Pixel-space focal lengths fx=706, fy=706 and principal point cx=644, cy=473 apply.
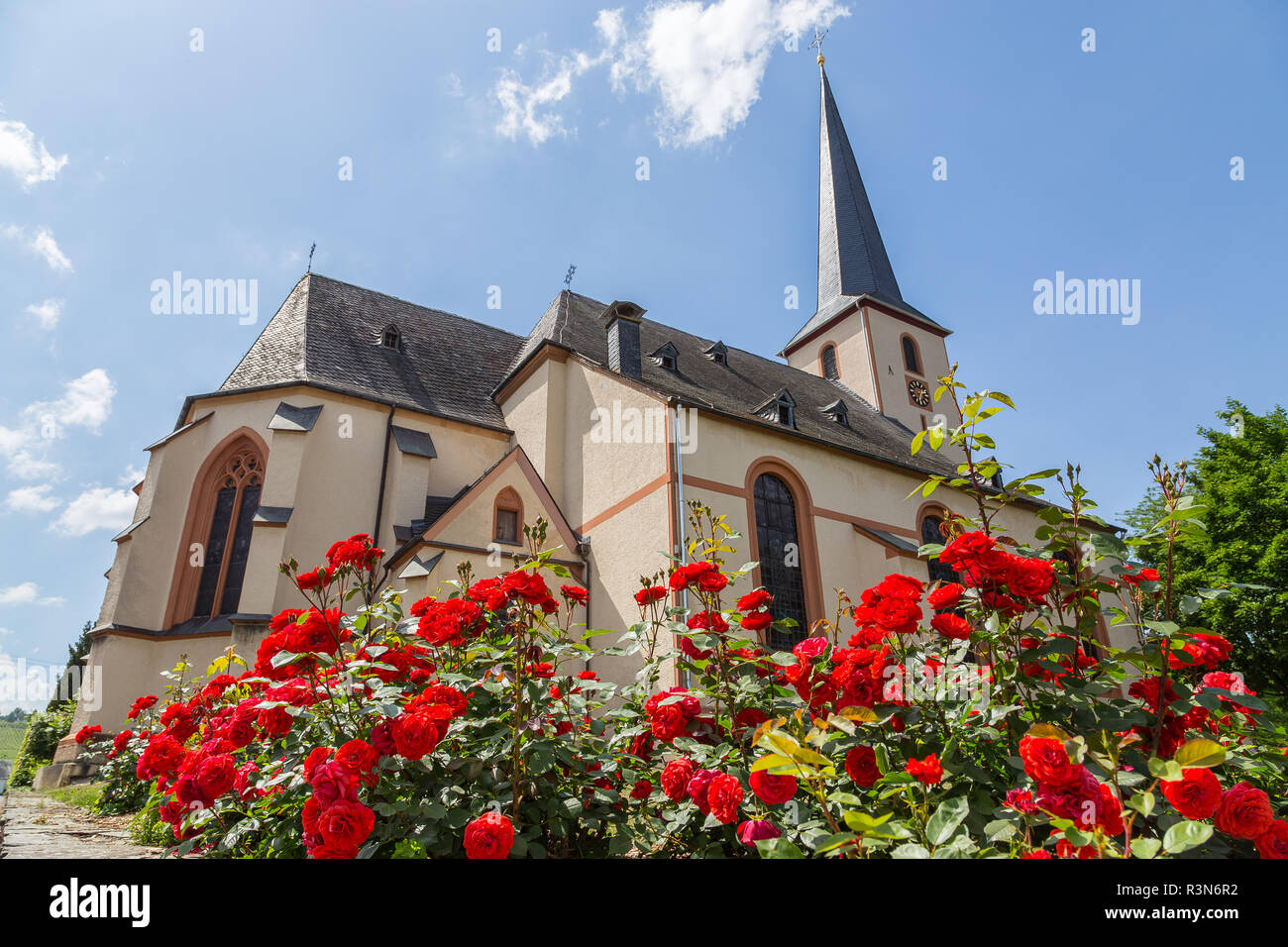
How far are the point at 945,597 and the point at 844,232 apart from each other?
89.3 ft

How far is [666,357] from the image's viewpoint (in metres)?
16.1

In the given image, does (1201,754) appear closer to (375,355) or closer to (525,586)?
(525,586)

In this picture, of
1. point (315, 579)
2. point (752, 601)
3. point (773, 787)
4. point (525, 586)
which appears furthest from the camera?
point (315, 579)

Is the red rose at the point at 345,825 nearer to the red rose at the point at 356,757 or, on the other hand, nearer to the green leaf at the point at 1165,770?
the red rose at the point at 356,757

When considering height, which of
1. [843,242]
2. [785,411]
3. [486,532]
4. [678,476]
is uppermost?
[843,242]

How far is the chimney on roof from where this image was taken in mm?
15070

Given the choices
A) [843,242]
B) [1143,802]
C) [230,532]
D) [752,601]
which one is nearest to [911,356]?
[843,242]

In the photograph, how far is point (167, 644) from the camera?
1320 cm

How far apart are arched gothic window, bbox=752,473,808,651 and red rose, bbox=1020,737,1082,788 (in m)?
11.1

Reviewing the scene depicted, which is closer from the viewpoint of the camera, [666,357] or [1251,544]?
[666,357]

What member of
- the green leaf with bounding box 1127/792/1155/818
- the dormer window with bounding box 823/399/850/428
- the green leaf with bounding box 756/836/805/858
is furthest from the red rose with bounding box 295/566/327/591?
the dormer window with bounding box 823/399/850/428

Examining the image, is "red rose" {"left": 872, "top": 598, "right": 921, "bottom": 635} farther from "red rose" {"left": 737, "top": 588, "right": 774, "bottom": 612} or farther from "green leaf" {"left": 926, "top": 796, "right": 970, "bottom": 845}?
"red rose" {"left": 737, "top": 588, "right": 774, "bottom": 612}
